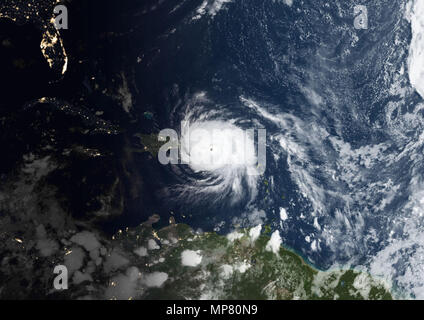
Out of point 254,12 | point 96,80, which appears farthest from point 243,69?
point 96,80

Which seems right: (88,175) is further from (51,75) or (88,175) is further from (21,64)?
(21,64)

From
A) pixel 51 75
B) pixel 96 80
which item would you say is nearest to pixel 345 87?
pixel 96 80

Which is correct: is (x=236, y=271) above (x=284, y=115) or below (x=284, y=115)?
below

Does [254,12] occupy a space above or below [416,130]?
above

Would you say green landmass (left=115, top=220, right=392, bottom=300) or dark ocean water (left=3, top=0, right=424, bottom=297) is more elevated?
dark ocean water (left=3, top=0, right=424, bottom=297)

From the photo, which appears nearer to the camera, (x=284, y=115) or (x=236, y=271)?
(x=236, y=271)

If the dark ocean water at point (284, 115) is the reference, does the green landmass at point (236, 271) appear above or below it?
below

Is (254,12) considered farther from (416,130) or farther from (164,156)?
(416,130)

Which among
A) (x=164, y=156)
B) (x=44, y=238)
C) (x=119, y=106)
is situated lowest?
(x=44, y=238)

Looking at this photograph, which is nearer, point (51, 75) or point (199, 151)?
point (51, 75)
